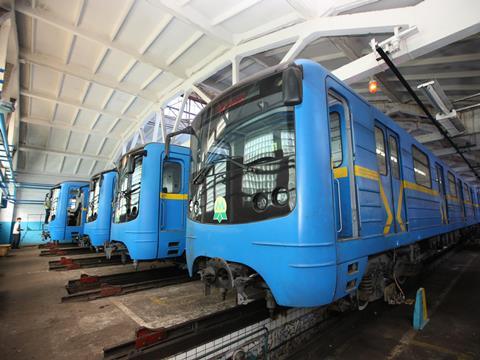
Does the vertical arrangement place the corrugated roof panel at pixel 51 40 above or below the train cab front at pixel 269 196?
above

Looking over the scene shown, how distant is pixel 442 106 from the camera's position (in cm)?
611

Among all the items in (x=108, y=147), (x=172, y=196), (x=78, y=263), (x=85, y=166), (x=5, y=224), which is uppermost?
(x=108, y=147)

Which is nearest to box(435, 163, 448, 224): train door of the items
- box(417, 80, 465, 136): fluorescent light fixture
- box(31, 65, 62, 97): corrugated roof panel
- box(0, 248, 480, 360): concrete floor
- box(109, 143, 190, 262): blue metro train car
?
box(417, 80, 465, 136): fluorescent light fixture

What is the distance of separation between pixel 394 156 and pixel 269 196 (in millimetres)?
2718

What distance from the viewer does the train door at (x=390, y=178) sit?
11.2 feet

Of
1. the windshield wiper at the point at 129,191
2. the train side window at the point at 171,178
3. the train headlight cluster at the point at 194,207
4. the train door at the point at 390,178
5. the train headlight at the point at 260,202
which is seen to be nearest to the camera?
the train headlight at the point at 260,202

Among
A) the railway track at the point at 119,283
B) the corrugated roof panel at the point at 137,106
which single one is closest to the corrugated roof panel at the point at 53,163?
the corrugated roof panel at the point at 137,106

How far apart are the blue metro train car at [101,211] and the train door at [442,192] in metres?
8.46

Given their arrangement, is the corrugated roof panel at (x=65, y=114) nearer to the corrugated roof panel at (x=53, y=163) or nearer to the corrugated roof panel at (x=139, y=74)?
the corrugated roof panel at (x=139, y=74)

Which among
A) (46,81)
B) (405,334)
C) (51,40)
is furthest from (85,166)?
(405,334)

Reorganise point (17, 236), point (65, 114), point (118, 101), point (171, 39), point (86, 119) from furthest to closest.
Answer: point (17, 236)
point (86, 119)
point (65, 114)
point (118, 101)
point (171, 39)

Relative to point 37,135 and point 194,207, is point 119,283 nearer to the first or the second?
point 194,207

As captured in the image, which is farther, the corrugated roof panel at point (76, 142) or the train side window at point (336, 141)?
the corrugated roof panel at point (76, 142)

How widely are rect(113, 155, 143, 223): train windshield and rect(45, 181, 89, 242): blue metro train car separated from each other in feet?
20.6
